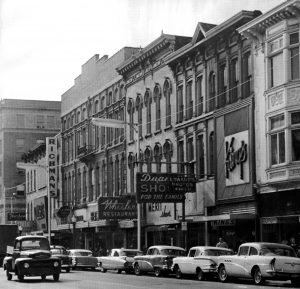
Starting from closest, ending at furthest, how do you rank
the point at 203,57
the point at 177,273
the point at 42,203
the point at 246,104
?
the point at 177,273 < the point at 246,104 < the point at 203,57 < the point at 42,203

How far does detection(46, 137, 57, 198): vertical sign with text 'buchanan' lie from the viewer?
7225 cm

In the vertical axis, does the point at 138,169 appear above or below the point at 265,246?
above

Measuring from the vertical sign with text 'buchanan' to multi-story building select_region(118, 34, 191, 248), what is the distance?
1903cm

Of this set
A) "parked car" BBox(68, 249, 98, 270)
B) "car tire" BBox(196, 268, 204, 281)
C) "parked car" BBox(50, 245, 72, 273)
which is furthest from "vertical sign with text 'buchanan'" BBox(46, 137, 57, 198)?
"car tire" BBox(196, 268, 204, 281)

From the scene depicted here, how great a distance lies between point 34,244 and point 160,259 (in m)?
6.25

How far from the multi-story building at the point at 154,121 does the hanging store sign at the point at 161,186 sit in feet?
12.1

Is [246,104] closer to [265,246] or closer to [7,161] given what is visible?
[265,246]

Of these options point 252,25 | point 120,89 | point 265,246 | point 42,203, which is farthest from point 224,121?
point 42,203

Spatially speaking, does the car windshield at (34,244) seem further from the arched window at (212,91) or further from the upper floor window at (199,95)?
the upper floor window at (199,95)

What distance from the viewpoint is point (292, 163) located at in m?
33.4

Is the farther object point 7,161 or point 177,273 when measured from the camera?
point 7,161

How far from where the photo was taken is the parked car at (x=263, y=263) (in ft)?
86.6

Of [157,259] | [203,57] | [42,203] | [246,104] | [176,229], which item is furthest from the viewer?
[42,203]

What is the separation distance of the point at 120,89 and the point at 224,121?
18.4 metres
